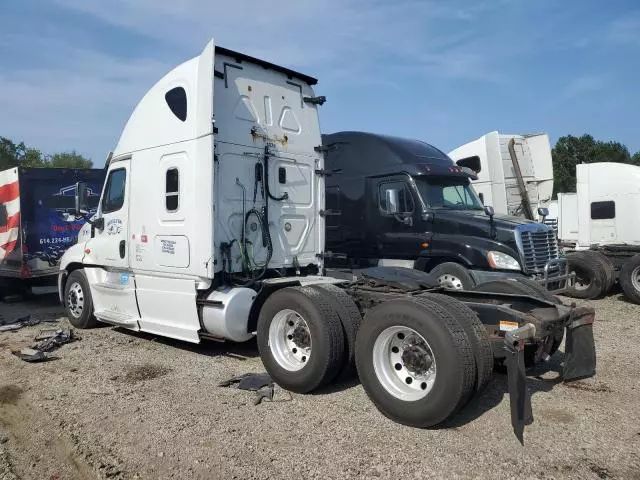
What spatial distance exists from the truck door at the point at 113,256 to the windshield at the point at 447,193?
4.91m

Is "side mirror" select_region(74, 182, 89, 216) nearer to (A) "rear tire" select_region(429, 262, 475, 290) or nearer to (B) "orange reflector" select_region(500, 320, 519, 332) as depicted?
(A) "rear tire" select_region(429, 262, 475, 290)

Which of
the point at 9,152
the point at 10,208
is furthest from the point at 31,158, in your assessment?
the point at 10,208

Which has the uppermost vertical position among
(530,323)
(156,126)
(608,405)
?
(156,126)

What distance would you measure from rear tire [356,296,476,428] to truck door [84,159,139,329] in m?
3.94

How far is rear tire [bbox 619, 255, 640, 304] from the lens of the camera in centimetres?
1067

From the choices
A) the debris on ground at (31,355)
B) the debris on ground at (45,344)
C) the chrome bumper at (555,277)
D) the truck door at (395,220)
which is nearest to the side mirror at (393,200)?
the truck door at (395,220)

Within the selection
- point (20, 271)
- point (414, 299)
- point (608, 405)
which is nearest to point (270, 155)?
point (414, 299)

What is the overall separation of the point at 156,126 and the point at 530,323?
5078 mm

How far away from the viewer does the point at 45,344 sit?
704 cm

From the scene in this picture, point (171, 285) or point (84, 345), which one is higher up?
point (171, 285)

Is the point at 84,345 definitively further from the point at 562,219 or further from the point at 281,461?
the point at 562,219

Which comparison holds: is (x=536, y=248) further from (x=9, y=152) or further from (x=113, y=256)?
(x=9, y=152)

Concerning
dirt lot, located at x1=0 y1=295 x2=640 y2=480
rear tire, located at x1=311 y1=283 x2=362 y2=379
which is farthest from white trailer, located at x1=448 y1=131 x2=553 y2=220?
rear tire, located at x1=311 y1=283 x2=362 y2=379

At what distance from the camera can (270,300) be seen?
562 cm
